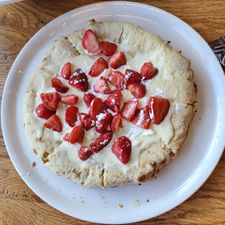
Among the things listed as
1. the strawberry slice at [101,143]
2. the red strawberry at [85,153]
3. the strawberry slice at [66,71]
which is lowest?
the red strawberry at [85,153]

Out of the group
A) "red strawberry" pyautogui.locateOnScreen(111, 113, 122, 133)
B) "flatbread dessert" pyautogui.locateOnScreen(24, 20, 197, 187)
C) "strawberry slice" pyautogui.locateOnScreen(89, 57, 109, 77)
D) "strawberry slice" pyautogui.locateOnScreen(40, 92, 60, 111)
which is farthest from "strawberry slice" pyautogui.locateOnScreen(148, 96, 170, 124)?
"strawberry slice" pyautogui.locateOnScreen(40, 92, 60, 111)

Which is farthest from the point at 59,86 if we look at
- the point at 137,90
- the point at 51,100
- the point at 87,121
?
the point at 137,90

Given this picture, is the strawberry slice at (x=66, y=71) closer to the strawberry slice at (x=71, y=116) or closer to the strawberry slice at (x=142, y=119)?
the strawberry slice at (x=71, y=116)

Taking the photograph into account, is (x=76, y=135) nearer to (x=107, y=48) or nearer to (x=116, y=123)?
(x=116, y=123)

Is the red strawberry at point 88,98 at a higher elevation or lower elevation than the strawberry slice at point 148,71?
lower

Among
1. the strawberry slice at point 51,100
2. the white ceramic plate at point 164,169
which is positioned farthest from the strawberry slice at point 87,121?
the white ceramic plate at point 164,169

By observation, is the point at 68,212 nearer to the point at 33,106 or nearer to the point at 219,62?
the point at 33,106
